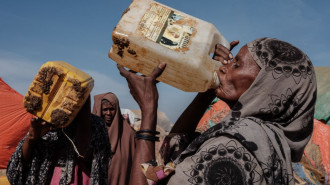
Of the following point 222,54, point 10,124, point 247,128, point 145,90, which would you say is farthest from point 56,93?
point 10,124

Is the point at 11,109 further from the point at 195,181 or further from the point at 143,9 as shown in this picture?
the point at 195,181

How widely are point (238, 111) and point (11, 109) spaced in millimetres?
6420

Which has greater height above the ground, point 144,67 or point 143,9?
point 143,9

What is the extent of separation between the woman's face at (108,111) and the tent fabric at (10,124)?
2.12m

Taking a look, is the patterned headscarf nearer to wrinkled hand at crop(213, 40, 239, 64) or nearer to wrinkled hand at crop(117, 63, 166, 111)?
wrinkled hand at crop(117, 63, 166, 111)

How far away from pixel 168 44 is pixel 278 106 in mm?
851

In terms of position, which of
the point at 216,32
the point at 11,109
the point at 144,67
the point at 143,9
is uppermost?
the point at 143,9

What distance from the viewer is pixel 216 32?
7.75 ft

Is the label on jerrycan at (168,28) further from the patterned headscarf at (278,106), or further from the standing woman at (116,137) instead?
the standing woman at (116,137)

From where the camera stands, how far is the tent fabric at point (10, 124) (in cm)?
680

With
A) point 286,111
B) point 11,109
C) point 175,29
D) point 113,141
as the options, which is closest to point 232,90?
point 286,111

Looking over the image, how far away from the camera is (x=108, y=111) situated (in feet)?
18.2

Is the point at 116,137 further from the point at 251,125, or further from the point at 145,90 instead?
the point at 251,125

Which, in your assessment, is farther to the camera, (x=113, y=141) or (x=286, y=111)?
(x=113, y=141)
